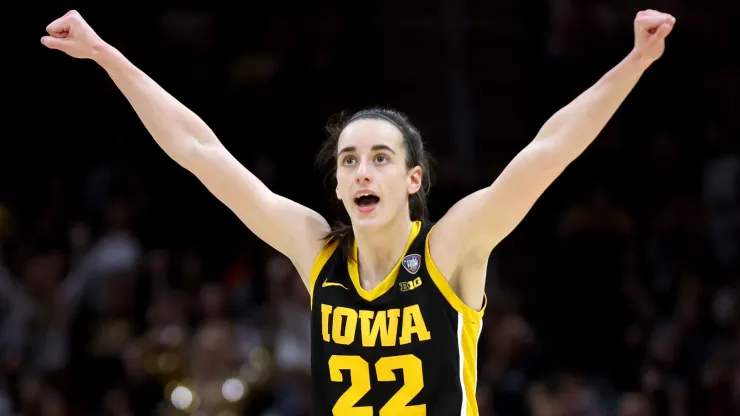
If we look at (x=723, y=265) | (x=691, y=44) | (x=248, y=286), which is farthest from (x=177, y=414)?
(x=691, y=44)

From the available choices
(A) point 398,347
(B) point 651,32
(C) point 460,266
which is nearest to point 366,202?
(C) point 460,266

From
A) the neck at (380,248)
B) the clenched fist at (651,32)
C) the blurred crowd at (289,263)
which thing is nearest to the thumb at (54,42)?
the neck at (380,248)

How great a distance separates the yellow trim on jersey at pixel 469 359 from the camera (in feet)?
14.7

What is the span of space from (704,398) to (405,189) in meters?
5.35

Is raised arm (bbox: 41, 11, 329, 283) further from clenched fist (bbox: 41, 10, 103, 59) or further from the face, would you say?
the face

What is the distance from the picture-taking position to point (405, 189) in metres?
4.69

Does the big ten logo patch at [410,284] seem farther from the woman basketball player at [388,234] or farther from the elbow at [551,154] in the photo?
the elbow at [551,154]

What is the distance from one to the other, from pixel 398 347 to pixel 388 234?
0.54 m

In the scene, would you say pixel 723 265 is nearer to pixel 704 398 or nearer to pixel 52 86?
pixel 704 398

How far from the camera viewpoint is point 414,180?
4.81 meters

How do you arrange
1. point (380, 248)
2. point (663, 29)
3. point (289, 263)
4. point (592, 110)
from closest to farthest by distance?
point (663, 29), point (592, 110), point (380, 248), point (289, 263)

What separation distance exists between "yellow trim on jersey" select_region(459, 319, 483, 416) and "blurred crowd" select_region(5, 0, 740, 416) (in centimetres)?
413

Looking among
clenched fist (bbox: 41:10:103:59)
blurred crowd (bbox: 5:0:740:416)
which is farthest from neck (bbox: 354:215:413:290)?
blurred crowd (bbox: 5:0:740:416)

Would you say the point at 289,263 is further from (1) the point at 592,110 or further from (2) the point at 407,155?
(1) the point at 592,110
